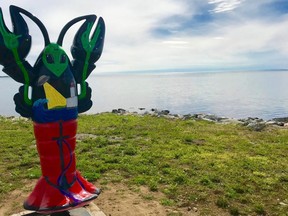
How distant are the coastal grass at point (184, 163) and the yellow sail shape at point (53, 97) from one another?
365 centimetres

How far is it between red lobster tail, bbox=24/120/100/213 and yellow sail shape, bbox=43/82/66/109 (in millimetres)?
264

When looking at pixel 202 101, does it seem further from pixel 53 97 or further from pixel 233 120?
pixel 53 97

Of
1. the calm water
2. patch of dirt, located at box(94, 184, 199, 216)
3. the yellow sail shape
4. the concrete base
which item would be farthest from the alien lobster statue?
the calm water

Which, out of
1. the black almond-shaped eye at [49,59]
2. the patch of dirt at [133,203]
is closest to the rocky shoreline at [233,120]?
the patch of dirt at [133,203]

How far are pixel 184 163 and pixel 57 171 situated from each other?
5675mm

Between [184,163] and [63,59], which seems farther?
[184,163]

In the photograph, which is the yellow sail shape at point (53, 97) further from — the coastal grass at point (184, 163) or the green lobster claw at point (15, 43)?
the coastal grass at point (184, 163)

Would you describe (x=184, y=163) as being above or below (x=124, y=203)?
above

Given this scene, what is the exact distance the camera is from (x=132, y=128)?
15562 mm

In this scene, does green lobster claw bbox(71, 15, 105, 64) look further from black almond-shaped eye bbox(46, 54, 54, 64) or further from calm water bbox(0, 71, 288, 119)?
calm water bbox(0, 71, 288, 119)

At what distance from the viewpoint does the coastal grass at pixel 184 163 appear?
7684 millimetres

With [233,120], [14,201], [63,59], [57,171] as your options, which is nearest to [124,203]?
[14,201]

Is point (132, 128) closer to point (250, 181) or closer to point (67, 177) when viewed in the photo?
point (250, 181)

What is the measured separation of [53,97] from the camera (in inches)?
193
